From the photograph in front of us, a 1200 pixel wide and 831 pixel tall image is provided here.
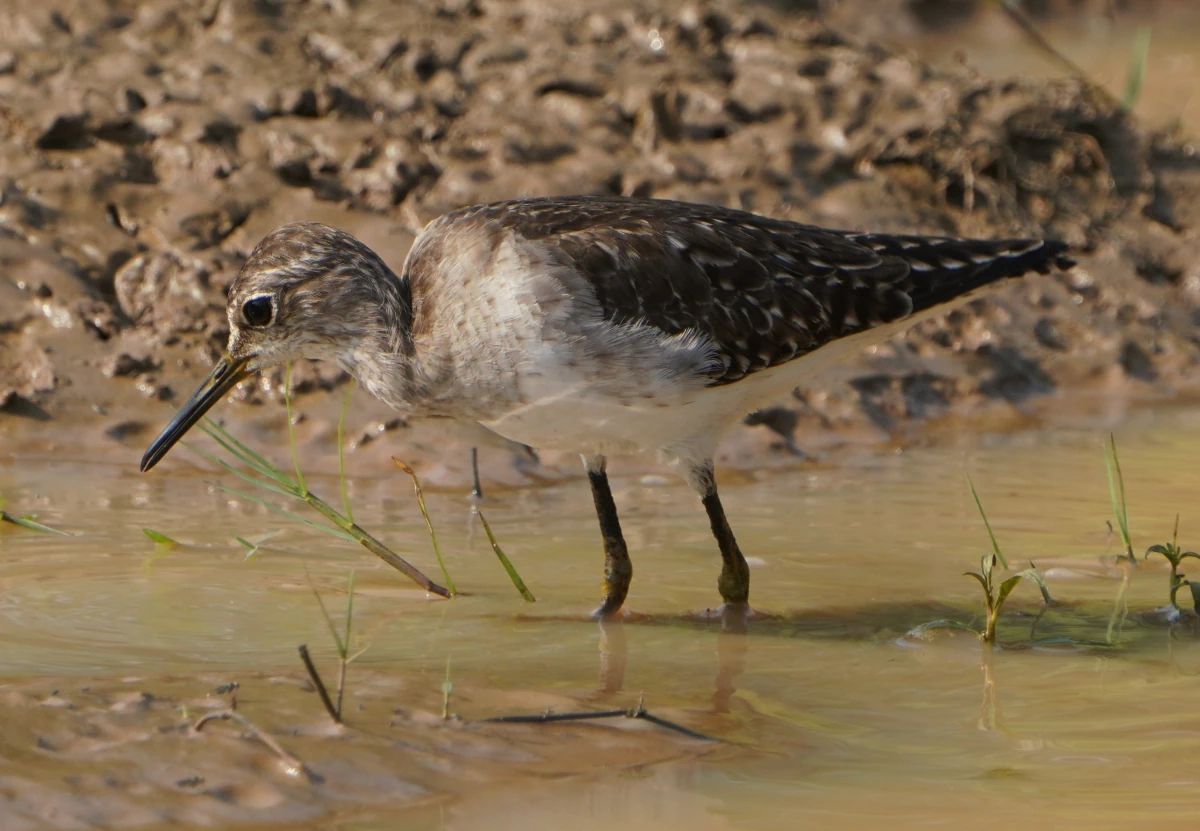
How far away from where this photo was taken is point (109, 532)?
22.8 ft

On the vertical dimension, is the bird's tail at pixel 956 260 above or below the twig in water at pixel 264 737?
above

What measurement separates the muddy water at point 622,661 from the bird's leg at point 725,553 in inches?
5.9

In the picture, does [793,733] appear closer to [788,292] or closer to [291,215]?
[788,292]

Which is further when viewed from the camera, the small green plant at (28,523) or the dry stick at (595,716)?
the small green plant at (28,523)

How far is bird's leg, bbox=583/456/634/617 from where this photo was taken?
20.5ft

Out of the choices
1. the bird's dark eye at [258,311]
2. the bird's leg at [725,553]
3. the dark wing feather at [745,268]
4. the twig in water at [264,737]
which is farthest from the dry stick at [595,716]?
the bird's dark eye at [258,311]

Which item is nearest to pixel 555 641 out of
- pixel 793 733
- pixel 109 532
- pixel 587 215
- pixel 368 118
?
pixel 793 733

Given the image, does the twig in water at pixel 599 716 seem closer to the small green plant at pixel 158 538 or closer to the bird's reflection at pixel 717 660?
the bird's reflection at pixel 717 660

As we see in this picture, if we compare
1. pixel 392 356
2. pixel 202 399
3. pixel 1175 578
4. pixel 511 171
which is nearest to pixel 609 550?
pixel 392 356

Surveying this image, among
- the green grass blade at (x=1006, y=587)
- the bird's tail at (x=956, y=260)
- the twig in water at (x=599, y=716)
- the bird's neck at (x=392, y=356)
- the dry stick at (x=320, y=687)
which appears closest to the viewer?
the dry stick at (x=320, y=687)

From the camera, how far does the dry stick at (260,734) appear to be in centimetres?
413

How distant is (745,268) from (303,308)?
175cm

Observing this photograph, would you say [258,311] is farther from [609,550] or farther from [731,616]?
[731,616]

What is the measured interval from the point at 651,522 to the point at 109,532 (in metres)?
2.41
